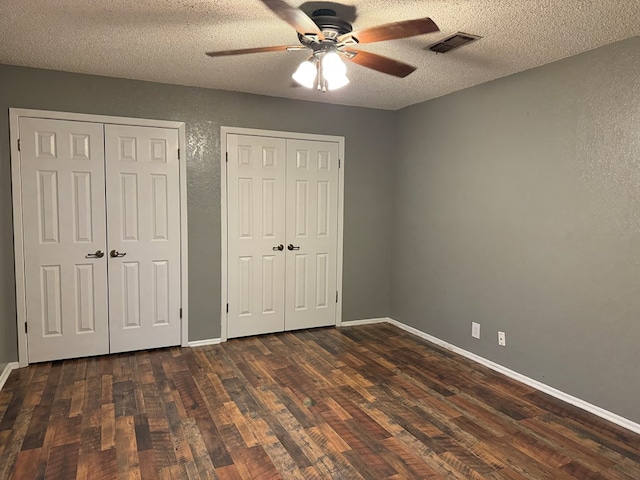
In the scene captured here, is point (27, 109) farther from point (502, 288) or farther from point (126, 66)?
point (502, 288)

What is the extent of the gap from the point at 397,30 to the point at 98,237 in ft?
9.83

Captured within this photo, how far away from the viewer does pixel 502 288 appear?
141 inches

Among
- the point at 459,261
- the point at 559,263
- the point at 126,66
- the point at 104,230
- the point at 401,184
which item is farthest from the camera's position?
the point at 401,184

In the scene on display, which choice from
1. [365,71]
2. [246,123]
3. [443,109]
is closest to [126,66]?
[246,123]

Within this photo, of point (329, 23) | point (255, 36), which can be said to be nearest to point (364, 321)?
point (255, 36)

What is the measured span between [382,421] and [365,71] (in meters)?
2.57

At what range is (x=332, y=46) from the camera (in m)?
2.35

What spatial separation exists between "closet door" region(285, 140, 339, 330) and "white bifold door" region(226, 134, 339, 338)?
10 mm

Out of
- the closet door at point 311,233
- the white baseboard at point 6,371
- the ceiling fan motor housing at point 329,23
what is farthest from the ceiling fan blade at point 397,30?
the white baseboard at point 6,371

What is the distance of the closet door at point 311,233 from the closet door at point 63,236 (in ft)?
5.76

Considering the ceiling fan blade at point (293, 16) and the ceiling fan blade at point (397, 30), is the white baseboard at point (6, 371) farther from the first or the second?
the ceiling fan blade at point (397, 30)

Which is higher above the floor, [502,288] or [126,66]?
[126,66]

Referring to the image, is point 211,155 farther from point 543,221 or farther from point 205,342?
point 543,221

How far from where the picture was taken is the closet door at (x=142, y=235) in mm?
3740
